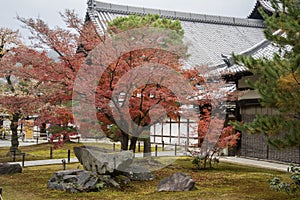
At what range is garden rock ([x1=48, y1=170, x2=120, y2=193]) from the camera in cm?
830

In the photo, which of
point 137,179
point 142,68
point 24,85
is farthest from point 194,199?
point 24,85

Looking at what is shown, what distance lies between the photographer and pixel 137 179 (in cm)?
976

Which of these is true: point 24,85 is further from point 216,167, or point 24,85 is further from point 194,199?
point 194,199

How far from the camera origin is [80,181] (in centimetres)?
845

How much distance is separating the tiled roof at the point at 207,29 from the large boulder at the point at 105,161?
13.4m

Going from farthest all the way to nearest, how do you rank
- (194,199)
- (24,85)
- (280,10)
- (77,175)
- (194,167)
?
(24,85)
(194,167)
(77,175)
(194,199)
(280,10)

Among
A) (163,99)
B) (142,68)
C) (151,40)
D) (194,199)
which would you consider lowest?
(194,199)

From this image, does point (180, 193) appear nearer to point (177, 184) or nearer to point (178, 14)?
point (177, 184)

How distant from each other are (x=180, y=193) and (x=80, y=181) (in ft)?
7.31

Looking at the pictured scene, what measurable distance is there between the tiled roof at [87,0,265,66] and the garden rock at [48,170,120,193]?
13.8 metres

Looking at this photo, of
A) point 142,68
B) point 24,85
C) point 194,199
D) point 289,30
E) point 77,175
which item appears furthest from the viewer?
point 24,85

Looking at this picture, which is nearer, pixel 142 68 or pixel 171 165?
pixel 142 68

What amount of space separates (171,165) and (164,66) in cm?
454

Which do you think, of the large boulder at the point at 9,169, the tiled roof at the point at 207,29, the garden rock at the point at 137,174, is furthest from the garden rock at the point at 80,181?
the tiled roof at the point at 207,29
